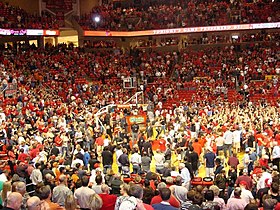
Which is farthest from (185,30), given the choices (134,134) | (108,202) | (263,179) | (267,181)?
(108,202)

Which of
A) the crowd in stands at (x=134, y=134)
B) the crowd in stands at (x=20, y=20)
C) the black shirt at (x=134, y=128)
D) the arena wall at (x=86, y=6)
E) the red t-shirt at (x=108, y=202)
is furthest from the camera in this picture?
the arena wall at (x=86, y=6)

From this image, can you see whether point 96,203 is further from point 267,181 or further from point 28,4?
point 28,4

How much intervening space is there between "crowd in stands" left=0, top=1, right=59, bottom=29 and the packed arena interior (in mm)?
108

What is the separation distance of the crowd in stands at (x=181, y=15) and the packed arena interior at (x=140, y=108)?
0.13 meters

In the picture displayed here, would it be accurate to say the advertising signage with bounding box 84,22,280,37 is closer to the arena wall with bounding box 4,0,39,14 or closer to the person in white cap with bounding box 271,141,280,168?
the arena wall with bounding box 4,0,39,14

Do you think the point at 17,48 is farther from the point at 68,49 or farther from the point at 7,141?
the point at 7,141

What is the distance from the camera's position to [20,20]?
3269 centimetres

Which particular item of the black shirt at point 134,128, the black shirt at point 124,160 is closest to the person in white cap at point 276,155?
the black shirt at point 124,160

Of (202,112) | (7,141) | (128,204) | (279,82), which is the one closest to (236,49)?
(279,82)

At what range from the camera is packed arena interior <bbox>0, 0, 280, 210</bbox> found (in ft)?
28.9

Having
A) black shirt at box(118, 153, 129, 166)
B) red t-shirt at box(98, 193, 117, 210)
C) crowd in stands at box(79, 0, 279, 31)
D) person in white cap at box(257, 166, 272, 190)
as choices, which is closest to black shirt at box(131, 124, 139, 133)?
black shirt at box(118, 153, 129, 166)

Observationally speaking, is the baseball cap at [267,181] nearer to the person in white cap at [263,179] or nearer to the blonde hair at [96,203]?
the person in white cap at [263,179]

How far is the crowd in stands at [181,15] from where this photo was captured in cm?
3794

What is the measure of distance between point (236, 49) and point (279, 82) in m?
8.06
